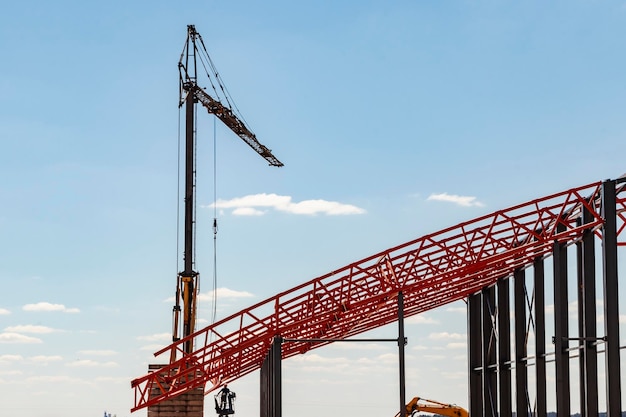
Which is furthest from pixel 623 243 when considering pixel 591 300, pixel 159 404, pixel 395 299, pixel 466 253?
pixel 159 404

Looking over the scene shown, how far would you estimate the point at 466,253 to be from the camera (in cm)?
3806

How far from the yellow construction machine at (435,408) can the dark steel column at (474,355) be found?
1265cm

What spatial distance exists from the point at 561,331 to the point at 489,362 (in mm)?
14269

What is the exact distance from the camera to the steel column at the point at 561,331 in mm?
34938

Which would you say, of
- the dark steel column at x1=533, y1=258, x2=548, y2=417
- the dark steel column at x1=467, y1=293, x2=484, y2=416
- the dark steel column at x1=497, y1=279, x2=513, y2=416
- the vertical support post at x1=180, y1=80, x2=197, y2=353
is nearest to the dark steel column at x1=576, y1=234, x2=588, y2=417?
the dark steel column at x1=533, y1=258, x2=548, y2=417

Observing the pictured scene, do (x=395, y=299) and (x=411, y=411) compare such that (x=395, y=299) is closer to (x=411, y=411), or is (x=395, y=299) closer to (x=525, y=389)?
(x=525, y=389)

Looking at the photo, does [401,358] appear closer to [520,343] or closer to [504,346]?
[520,343]

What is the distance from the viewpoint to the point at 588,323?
34.1 meters

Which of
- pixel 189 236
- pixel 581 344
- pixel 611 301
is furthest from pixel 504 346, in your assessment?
pixel 189 236

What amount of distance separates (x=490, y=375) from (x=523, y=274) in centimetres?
827

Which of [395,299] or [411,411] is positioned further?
[411,411]

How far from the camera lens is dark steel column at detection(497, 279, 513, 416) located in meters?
45.8

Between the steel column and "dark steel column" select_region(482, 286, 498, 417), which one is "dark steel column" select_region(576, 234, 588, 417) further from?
"dark steel column" select_region(482, 286, 498, 417)

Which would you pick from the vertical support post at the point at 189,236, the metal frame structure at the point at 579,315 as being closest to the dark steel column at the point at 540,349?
the metal frame structure at the point at 579,315
